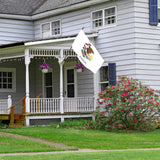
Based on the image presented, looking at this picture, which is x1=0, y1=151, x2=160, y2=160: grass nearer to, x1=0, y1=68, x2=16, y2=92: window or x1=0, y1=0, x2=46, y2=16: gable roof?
x1=0, y1=68, x2=16, y2=92: window

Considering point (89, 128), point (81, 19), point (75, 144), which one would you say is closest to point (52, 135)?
point (75, 144)

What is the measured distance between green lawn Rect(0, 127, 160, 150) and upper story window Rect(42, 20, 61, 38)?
694cm

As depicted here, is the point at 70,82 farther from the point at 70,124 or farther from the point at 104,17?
the point at 104,17

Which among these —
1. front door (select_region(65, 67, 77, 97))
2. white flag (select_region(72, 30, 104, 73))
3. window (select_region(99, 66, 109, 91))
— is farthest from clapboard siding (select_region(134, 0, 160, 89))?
front door (select_region(65, 67, 77, 97))

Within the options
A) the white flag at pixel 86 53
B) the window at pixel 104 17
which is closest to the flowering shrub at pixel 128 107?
the white flag at pixel 86 53

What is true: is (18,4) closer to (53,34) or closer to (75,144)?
(53,34)

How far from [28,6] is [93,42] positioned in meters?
6.28

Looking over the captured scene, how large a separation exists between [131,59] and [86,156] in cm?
856

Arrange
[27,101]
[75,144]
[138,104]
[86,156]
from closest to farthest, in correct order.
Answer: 1. [86,156]
2. [75,144]
3. [138,104]
4. [27,101]

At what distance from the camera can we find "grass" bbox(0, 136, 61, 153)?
1263cm

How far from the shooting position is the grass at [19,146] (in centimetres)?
1263

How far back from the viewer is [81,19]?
21.1 m

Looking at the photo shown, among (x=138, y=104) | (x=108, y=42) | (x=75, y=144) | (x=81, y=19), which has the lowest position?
(x=75, y=144)

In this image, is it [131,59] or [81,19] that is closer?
[131,59]
